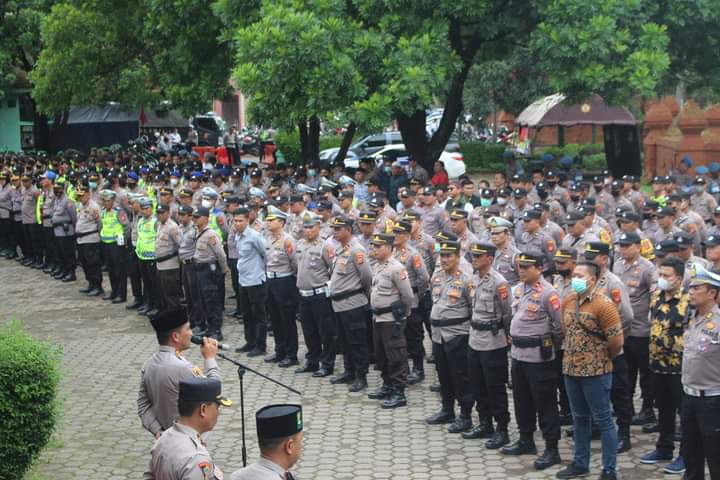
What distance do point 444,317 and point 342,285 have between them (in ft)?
5.82

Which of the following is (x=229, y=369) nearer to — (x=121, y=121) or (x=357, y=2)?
(x=357, y=2)

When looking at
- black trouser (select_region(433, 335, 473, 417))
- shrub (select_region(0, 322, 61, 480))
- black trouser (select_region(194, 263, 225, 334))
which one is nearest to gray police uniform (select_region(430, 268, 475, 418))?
black trouser (select_region(433, 335, 473, 417))

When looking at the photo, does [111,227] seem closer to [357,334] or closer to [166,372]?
[357,334]

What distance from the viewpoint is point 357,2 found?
17.3 meters

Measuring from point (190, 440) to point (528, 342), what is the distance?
3.87m

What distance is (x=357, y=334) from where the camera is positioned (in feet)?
35.6

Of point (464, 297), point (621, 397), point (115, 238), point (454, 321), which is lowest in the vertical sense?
point (621, 397)

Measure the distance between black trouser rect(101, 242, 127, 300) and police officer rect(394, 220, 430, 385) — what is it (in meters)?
6.36

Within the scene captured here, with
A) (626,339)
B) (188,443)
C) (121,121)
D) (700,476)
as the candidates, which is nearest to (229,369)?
(626,339)

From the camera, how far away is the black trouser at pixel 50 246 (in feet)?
62.6

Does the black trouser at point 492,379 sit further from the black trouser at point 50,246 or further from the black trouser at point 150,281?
the black trouser at point 50,246

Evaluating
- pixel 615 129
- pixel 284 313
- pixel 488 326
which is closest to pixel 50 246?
pixel 284 313

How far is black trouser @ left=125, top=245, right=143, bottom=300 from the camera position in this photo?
1574cm

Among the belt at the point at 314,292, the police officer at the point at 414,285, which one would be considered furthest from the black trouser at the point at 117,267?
the police officer at the point at 414,285
